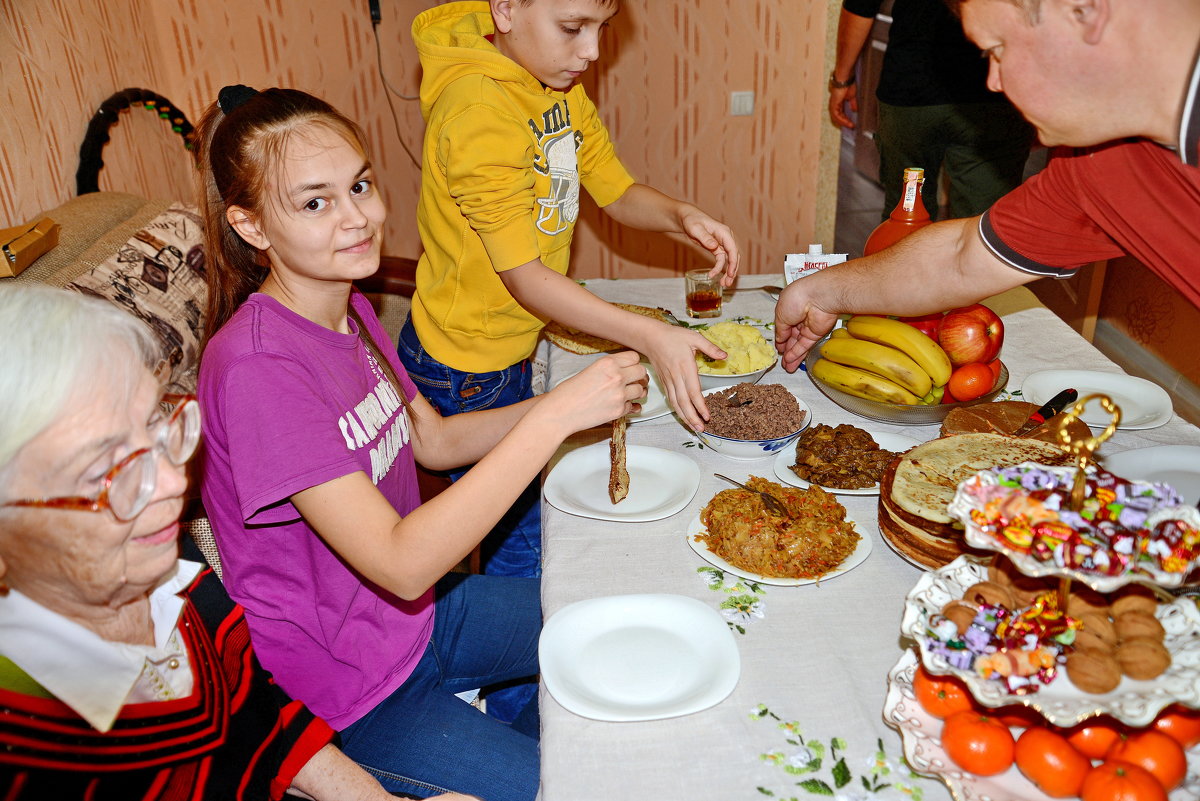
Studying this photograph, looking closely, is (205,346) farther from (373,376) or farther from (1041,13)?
(1041,13)

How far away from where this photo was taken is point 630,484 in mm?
1562

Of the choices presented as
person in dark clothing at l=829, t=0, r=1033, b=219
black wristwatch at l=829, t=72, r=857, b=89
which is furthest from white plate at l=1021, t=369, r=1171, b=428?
black wristwatch at l=829, t=72, r=857, b=89

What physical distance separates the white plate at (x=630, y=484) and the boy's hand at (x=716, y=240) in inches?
25.5

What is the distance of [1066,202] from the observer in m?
1.49

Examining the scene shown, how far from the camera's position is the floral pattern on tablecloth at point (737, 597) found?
1.22 metres

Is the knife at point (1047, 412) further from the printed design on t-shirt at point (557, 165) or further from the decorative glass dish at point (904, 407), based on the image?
the printed design on t-shirt at point (557, 165)

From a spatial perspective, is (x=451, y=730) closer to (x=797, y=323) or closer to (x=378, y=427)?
(x=378, y=427)

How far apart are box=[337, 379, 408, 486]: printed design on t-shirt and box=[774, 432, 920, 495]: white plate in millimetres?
680

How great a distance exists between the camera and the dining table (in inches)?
38.6

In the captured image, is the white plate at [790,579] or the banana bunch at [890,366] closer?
the white plate at [790,579]

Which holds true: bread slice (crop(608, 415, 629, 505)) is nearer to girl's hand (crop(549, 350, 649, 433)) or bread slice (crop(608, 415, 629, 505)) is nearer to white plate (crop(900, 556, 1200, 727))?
girl's hand (crop(549, 350, 649, 433))

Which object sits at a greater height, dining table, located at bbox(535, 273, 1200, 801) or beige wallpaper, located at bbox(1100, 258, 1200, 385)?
dining table, located at bbox(535, 273, 1200, 801)

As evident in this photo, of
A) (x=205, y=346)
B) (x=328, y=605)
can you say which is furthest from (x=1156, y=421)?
(x=205, y=346)

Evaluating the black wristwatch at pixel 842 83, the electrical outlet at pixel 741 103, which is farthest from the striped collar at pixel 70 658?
the electrical outlet at pixel 741 103
